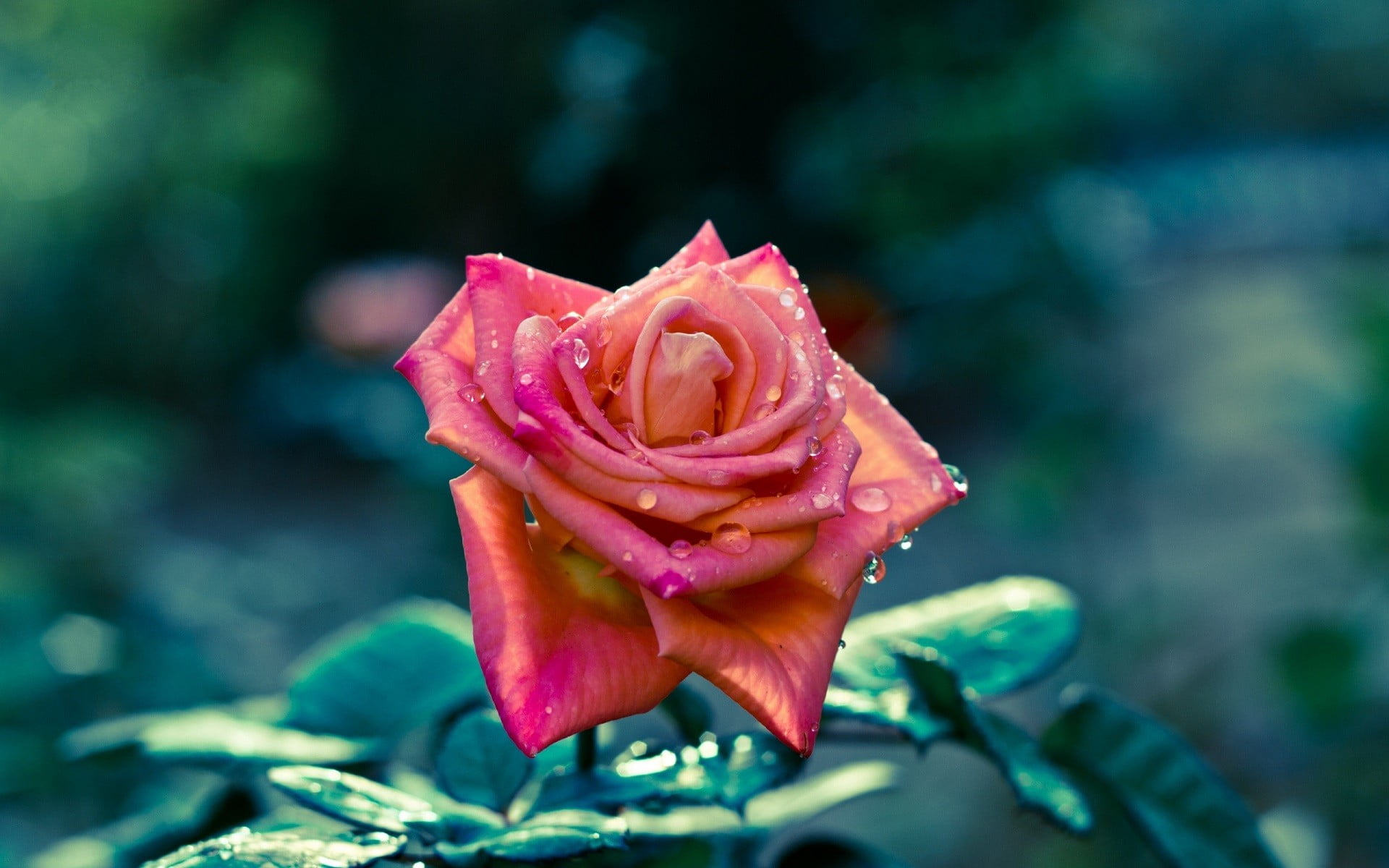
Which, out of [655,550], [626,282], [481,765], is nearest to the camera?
[655,550]

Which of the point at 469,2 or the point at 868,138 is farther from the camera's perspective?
the point at 469,2

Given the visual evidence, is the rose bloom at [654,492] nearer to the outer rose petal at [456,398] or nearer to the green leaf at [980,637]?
the outer rose petal at [456,398]

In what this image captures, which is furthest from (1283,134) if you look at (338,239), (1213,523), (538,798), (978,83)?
(538,798)

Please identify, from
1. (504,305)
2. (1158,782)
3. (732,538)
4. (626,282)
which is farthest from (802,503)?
(626,282)

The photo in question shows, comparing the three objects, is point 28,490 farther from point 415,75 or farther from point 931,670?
point 931,670

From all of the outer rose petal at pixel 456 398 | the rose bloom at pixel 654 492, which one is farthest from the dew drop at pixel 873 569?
the outer rose petal at pixel 456 398

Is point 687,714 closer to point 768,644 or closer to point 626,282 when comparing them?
point 768,644
